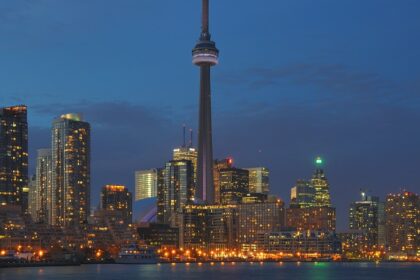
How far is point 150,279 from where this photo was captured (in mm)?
198750

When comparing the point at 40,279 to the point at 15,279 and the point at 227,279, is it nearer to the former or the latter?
the point at 15,279

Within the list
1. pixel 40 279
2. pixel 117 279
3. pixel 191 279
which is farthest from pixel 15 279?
pixel 191 279

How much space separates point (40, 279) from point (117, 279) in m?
16.7

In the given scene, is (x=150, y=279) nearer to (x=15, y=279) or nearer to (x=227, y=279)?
(x=227, y=279)

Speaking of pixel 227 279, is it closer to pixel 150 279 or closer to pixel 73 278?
pixel 150 279

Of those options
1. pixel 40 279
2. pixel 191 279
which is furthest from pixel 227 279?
pixel 40 279

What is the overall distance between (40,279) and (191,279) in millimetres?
33485

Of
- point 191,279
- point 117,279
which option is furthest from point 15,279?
point 191,279

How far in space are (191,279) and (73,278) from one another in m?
26.4

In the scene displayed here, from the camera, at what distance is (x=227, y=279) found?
19988 centimetres

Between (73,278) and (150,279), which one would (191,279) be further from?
(73,278)

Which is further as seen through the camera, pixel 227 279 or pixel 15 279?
pixel 227 279

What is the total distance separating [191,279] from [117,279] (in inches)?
659

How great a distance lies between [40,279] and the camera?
191 m
